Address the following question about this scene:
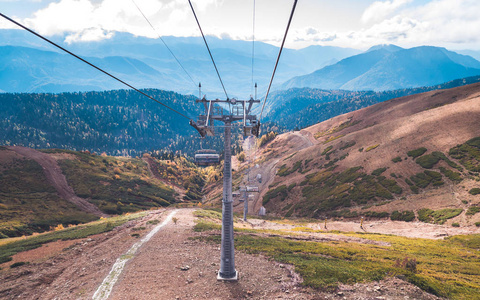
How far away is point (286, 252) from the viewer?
23.3 meters

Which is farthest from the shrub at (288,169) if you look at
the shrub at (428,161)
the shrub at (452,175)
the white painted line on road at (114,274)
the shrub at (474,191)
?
the white painted line on road at (114,274)

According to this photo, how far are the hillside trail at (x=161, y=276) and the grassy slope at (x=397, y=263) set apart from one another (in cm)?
94

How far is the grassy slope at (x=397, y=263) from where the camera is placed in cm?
1547

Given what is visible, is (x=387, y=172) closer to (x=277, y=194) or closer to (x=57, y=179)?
(x=277, y=194)

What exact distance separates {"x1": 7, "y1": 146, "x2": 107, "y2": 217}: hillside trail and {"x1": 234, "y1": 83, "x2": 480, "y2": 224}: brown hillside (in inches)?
2099

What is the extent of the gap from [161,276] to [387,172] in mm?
59307

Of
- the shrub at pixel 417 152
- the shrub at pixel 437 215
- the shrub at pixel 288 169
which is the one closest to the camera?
the shrub at pixel 437 215

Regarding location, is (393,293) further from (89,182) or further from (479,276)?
(89,182)

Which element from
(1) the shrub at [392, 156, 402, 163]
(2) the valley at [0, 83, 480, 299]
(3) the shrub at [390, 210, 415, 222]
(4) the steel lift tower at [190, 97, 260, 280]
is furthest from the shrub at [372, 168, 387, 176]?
(4) the steel lift tower at [190, 97, 260, 280]

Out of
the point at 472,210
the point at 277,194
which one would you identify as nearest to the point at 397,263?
the point at 472,210

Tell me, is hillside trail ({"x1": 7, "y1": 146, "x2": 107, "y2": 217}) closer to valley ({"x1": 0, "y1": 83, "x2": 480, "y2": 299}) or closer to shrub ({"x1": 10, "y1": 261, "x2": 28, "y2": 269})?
valley ({"x1": 0, "y1": 83, "x2": 480, "y2": 299})

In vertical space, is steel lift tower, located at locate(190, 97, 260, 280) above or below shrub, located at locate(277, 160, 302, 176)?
above

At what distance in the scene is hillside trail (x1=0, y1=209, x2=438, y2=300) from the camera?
1494cm

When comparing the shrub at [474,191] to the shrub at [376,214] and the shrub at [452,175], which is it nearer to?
the shrub at [452,175]
